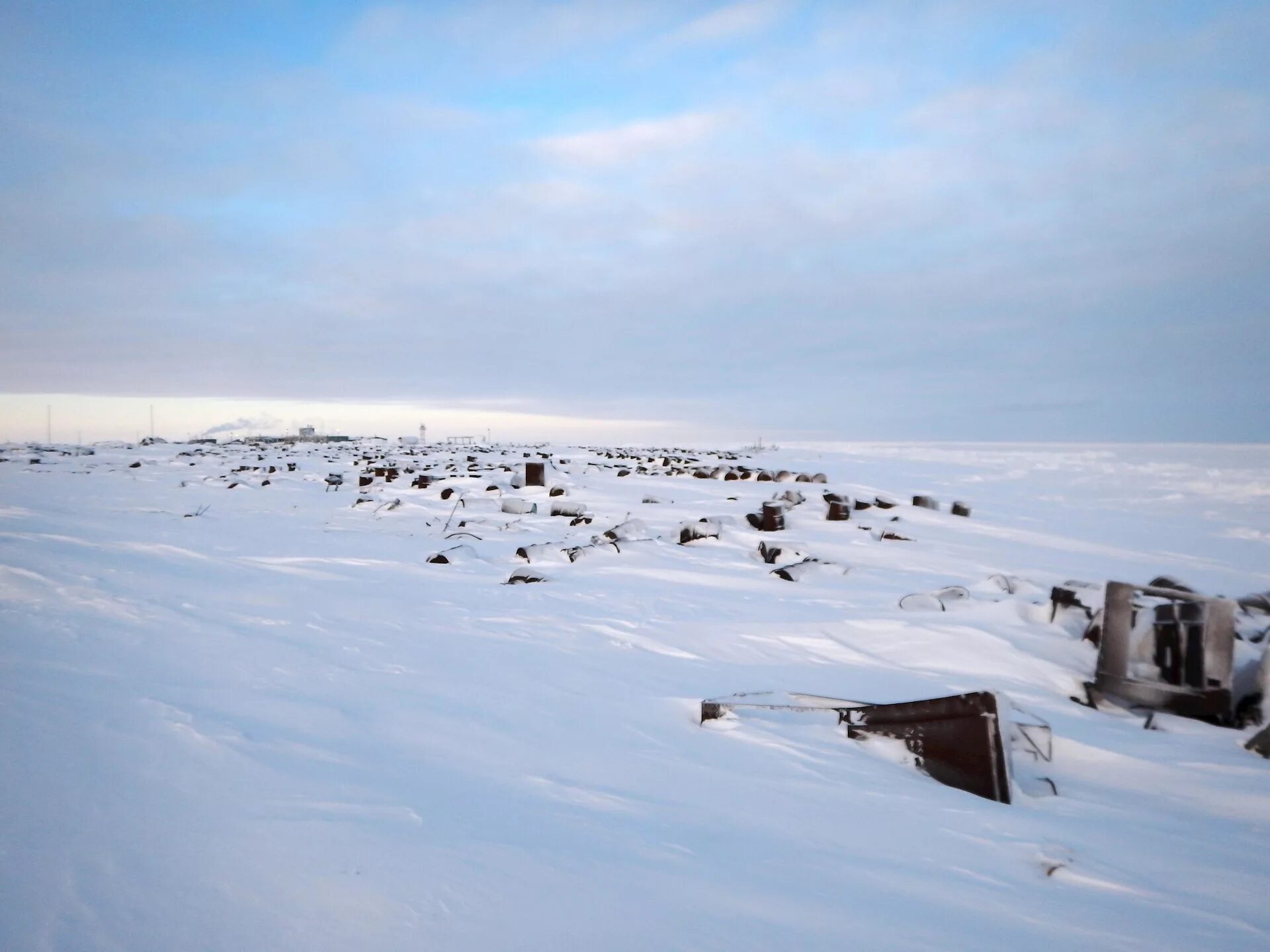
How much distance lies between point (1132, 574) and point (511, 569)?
6.25 m

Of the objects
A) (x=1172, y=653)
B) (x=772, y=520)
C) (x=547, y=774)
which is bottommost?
(x=547, y=774)

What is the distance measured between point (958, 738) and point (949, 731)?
0.11ft

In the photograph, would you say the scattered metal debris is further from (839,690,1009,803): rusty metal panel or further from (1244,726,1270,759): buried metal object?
(1244,726,1270,759): buried metal object

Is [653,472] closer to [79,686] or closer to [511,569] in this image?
[511,569]

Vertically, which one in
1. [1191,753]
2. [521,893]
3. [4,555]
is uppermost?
[4,555]

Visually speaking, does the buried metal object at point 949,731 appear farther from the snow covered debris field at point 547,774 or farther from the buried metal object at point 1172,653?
the buried metal object at point 1172,653

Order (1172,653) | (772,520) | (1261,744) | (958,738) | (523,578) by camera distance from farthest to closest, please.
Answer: (772,520) → (523,578) → (1172,653) → (1261,744) → (958,738)

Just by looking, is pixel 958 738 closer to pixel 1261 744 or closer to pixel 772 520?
pixel 1261 744

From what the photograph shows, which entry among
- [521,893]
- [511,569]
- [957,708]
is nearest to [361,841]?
[521,893]

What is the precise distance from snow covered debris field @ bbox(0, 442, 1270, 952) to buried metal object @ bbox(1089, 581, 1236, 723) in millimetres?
114

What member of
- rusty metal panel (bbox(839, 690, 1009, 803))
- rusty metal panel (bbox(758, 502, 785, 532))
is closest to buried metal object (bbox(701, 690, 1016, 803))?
rusty metal panel (bbox(839, 690, 1009, 803))

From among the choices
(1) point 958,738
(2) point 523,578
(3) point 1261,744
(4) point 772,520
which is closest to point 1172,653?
(3) point 1261,744

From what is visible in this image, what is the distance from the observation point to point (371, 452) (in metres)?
21.9

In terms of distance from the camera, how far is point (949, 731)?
7.79 feet
